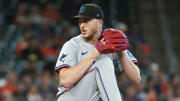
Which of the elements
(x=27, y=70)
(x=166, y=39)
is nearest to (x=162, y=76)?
(x=166, y=39)

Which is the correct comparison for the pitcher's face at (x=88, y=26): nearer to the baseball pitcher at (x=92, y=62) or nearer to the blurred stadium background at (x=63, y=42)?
the baseball pitcher at (x=92, y=62)

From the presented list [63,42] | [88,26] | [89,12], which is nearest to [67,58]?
[88,26]

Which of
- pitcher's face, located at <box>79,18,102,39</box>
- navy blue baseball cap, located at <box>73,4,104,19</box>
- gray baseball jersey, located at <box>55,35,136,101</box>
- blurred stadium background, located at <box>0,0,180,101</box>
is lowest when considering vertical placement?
blurred stadium background, located at <box>0,0,180,101</box>

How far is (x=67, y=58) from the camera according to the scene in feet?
13.3

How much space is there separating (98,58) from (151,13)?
8.11 m

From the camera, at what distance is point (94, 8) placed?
4.09 meters

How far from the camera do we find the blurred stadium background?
7.91m

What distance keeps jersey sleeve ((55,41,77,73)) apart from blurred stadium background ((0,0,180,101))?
3.35m

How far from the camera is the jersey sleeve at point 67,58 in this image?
4.03 metres

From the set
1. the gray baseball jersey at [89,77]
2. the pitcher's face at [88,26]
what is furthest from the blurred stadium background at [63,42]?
the pitcher's face at [88,26]

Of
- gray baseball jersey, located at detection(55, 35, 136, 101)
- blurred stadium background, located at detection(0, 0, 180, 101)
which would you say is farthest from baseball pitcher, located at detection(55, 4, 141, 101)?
blurred stadium background, located at detection(0, 0, 180, 101)

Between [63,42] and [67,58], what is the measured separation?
5319mm

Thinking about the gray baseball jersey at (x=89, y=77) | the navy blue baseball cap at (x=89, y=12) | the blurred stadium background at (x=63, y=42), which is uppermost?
the navy blue baseball cap at (x=89, y=12)

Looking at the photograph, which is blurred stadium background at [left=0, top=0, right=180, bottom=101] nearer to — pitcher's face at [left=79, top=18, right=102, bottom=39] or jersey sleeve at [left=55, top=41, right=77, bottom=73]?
jersey sleeve at [left=55, top=41, right=77, bottom=73]
